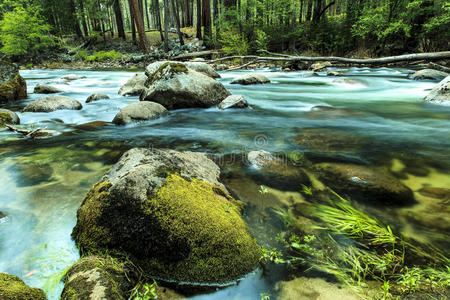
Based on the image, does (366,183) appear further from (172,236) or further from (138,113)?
(138,113)

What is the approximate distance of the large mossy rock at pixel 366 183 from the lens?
2.51 meters

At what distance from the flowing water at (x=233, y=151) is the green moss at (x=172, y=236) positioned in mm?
154

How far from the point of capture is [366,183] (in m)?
2.75

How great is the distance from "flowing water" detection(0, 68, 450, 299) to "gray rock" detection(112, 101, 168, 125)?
194 mm

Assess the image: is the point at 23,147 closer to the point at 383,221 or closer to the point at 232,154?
the point at 232,154

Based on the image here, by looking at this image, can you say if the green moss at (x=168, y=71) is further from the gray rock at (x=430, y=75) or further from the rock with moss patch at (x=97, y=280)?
the gray rock at (x=430, y=75)

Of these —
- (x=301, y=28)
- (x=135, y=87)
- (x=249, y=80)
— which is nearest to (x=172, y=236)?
(x=135, y=87)

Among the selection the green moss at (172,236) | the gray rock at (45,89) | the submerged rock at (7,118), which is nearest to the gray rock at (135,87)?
the gray rock at (45,89)

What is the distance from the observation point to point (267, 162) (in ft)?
10.9

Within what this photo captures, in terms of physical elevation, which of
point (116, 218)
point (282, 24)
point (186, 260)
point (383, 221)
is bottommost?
point (383, 221)

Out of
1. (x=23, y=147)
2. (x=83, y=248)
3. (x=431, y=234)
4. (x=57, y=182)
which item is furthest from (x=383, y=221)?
(x=23, y=147)

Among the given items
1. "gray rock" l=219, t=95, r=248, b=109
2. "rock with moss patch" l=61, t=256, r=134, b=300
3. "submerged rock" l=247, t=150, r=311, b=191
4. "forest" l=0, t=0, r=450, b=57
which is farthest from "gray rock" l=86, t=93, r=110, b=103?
"forest" l=0, t=0, r=450, b=57

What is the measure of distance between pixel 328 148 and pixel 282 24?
23634mm

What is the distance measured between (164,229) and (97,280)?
1.53ft
